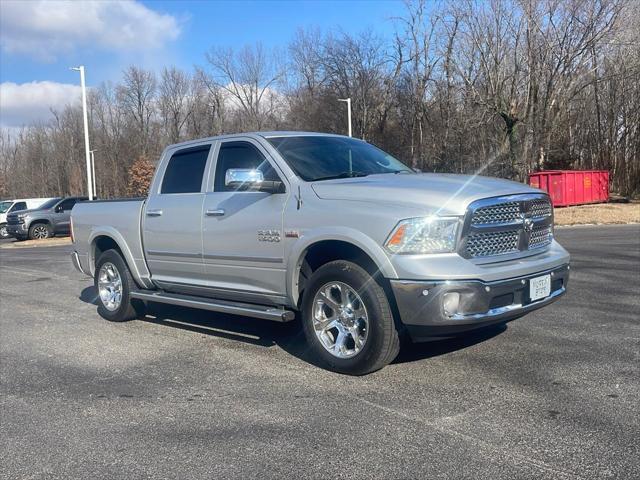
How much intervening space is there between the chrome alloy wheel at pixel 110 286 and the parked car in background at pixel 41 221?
1873 centimetres

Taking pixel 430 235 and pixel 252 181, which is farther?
pixel 252 181

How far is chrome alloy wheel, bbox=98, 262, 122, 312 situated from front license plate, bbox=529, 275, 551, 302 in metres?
4.90

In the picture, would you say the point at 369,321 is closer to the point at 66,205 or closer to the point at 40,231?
the point at 40,231

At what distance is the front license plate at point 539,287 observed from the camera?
4562 mm

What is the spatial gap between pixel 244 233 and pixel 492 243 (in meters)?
2.23

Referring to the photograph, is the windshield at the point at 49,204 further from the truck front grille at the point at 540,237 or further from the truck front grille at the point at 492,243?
the truck front grille at the point at 492,243

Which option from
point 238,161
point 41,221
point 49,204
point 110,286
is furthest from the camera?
point 49,204

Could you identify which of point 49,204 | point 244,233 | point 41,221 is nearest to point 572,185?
point 41,221

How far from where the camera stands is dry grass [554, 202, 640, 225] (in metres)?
22.8

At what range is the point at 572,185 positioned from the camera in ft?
97.0

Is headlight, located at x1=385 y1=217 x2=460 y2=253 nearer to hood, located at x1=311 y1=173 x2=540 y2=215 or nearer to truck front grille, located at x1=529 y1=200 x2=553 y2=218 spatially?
hood, located at x1=311 y1=173 x2=540 y2=215

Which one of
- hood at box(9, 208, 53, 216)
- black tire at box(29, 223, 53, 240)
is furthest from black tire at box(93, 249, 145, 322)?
hood at box(9, 208, 53, 216)

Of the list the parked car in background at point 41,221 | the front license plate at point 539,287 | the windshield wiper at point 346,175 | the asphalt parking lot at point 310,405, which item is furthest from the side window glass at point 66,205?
the front license plate at point 539,287

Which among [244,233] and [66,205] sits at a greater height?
[66,205]
